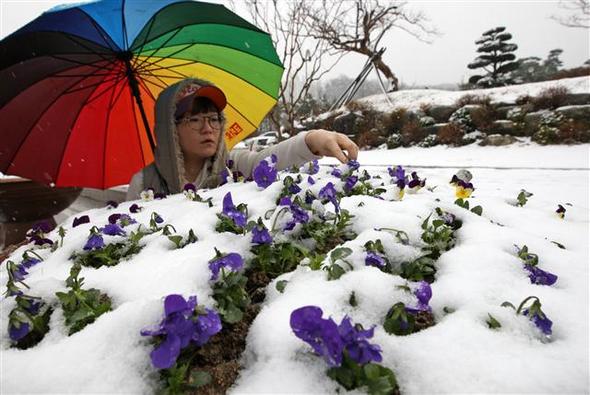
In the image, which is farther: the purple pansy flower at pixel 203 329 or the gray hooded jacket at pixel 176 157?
the gray hooded jacket at pixel 176 157

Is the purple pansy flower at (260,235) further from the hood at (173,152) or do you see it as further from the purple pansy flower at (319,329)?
the hood at (173,152)

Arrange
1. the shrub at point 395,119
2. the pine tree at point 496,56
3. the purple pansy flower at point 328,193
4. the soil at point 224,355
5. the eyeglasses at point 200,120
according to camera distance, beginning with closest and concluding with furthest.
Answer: the soil at point 224,355 → the purple pansy flower at point 328,193 → the eyeglasses at point 200,120 → the shrub at point 395,119 → the pine tree at point 496,56


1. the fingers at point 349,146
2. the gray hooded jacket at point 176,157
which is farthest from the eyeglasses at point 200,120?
the fingers at point 349,146

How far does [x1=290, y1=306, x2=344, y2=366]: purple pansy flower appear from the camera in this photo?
23.1 inches

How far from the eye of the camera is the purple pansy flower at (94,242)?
122 cm

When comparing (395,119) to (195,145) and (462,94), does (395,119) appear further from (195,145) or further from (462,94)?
(195,145)

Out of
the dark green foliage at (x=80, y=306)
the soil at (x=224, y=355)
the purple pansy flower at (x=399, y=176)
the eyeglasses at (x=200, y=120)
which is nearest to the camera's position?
the soil at (x=224, y=355)

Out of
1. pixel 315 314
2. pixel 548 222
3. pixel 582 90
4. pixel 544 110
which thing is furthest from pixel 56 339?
pixel 582 90

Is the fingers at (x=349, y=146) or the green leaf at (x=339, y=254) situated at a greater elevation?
the fingers at (x=349, y=146)

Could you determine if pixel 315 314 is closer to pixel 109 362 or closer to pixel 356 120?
pixel 109 362

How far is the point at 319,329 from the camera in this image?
59cm

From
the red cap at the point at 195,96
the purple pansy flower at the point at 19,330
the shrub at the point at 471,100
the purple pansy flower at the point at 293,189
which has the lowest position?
the purple pansy flower at the point at 19,330

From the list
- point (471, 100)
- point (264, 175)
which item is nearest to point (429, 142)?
point (471, 100)

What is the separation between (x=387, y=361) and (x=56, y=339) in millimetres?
741
